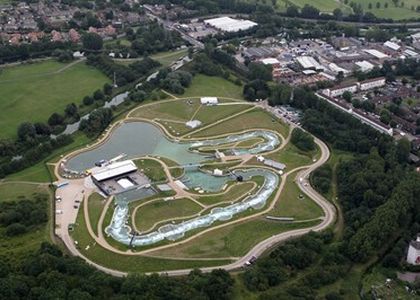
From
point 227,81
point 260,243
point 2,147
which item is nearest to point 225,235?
point 260,243

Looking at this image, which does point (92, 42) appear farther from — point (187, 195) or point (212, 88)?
point (187, 195)

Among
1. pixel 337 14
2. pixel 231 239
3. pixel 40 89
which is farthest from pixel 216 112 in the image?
pixel 337 14

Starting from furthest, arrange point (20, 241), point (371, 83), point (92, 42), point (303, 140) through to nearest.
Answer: point (92, 42)
point (371, 83)
point (303, 140)
point (20, 241)

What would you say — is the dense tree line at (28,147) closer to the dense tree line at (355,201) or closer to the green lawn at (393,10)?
the dense tree line at (355,201)

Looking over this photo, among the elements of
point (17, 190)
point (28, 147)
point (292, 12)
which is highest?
point (292, 12)

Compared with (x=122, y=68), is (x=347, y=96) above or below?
above

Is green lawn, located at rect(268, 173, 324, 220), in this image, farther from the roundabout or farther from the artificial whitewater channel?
the artificial whitewater channel
